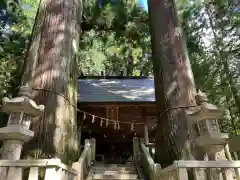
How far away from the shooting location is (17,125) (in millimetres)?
3133

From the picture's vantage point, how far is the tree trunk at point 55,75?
151 inches

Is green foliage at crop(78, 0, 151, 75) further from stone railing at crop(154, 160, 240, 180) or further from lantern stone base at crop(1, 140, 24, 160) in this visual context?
stone railing at crop(154, 160, 240, 180)

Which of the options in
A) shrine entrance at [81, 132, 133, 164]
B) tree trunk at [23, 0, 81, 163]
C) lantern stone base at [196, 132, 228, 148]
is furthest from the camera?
shrine entrance at [81, 132, 133, 164]

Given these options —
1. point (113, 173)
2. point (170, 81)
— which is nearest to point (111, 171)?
point (113, 173)

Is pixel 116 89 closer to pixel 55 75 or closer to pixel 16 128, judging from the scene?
pixel 55 75

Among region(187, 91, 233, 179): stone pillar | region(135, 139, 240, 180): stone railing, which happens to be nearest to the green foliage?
region(187, 91, 233, 179): stone pillar

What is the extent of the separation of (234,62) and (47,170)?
350 inches

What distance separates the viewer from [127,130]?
10.9m

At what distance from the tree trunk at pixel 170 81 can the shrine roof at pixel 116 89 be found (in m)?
3.34

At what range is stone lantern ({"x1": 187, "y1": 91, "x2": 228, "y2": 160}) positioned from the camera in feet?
11.0

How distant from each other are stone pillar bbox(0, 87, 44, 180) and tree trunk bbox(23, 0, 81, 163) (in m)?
0.51

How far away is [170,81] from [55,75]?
2.40 meters

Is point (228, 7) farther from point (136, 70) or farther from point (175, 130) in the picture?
point (136, 70)

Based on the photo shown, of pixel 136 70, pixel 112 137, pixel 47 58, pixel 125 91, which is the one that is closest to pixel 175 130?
pixel 47 58
